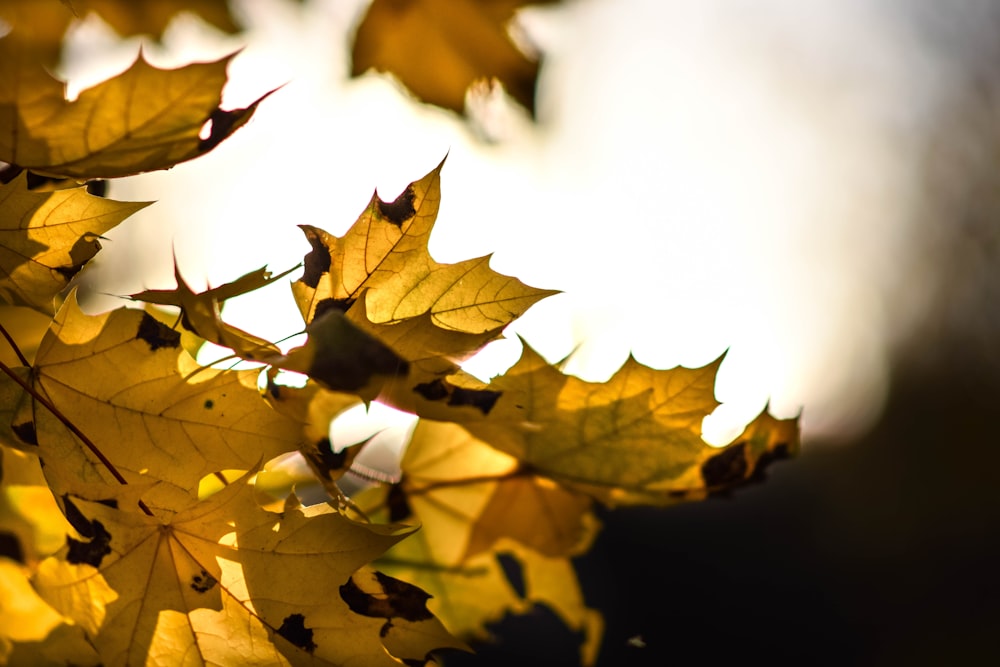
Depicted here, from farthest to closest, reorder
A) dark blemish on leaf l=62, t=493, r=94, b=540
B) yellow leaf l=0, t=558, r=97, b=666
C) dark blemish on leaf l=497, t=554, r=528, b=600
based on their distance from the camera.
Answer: dark blemish on leaf l=497, t=554, r=528, b=600
yellow leaf l=0, t=558, r=97, b=666
dark blemish on leaf l=62, t=493, r=94, b=540

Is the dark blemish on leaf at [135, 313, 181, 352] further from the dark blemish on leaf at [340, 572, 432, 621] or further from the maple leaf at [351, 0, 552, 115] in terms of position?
the maple leaf at [351, 0, 552, 115]

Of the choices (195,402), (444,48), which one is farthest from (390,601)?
(444,48)

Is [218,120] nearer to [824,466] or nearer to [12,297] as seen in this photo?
[12,297]

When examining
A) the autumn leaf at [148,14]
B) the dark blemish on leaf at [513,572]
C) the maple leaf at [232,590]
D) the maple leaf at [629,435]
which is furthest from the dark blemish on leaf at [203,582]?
the dark blemish on leaf at [513,572]

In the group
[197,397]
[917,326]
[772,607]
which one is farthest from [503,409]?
[917,326]

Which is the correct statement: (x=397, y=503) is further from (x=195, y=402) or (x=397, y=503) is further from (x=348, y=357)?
(x=348, y=357)

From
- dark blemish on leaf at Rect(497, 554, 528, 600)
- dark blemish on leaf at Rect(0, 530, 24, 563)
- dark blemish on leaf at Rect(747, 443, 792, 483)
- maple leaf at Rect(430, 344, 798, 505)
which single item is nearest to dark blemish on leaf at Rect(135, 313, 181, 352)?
maple leaf at Rect(430, 344, 798, 505)
